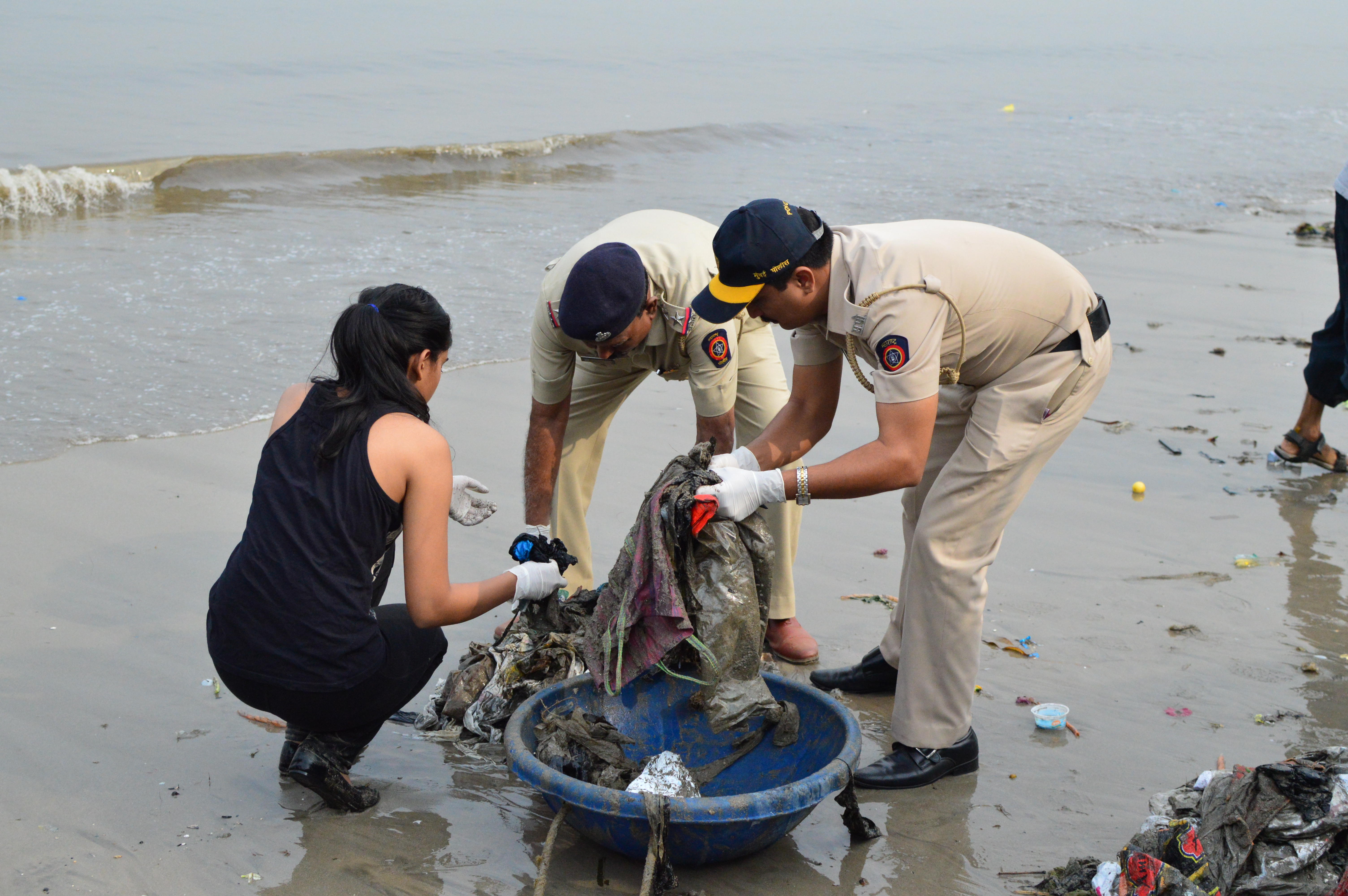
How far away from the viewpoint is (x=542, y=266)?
9305 mm

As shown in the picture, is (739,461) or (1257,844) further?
(739,461)

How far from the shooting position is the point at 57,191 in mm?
11758

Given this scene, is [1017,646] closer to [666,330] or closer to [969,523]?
[969,523]

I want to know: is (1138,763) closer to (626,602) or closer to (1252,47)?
(626,602)

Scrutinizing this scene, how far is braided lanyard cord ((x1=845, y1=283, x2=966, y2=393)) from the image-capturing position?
2734 millimetres

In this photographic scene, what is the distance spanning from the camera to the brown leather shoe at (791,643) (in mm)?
3928

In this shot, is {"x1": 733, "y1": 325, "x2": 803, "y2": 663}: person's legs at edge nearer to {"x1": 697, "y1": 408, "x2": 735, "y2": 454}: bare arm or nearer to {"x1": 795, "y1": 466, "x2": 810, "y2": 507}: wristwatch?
{"x1": 697, "y1": 408, "x2": 735, "y2": 454}: bare arm

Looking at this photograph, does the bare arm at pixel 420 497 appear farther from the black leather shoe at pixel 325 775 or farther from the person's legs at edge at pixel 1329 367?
the person's legs at edge at pixel 1329 367

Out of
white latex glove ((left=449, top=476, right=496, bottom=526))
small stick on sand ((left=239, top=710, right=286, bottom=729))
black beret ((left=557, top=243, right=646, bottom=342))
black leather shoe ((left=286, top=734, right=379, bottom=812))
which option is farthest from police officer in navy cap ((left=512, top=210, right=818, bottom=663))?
black leather shoe ((left=286, top=734, right=379, bottom=812))

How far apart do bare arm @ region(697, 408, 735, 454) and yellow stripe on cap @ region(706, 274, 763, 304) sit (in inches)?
38.4

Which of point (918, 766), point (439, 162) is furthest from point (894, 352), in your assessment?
point (439, 162)

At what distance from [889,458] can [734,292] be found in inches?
22.7

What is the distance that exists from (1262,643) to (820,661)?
1609 mm

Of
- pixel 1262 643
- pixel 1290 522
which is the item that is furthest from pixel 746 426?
pixel 1290 522
